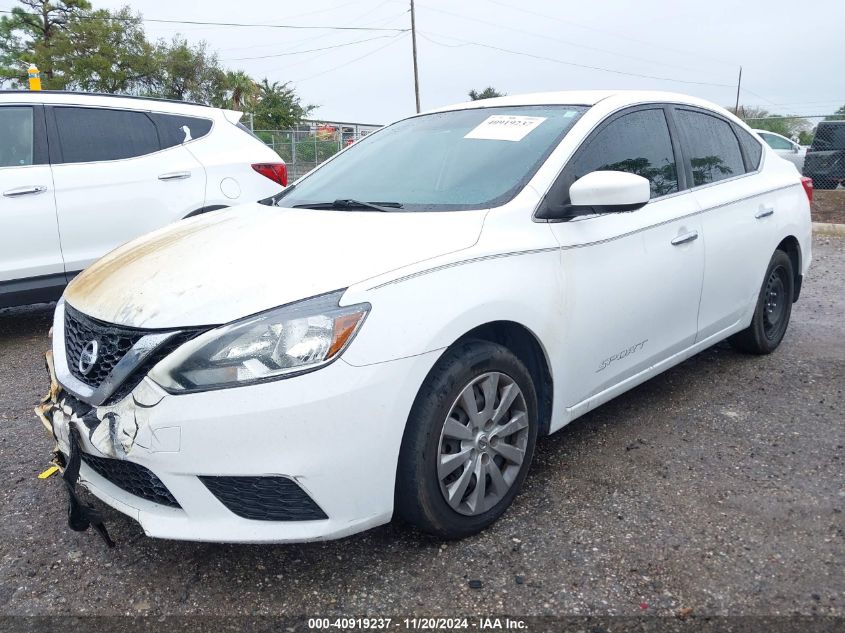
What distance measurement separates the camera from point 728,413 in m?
3.81

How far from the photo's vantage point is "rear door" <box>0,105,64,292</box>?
16.4 feet

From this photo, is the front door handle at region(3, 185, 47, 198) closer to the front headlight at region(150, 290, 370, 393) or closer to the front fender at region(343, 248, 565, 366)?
the front headlight at region(150, 290, 370, 393)

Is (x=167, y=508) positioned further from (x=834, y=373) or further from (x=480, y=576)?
(x=834, y=373)

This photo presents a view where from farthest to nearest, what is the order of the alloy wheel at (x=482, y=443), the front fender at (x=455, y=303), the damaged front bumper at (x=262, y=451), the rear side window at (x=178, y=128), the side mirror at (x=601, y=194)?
1. the rear side window at (x=178, y=128)
2. the side mirror at (x=601, y=194)
3. the alloy wheel at (x=482, y=443)
4. the front fender at (x=455, y=303)
5. the damaged front bumper at (x=262, y=451)

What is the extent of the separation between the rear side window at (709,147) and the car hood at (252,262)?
1686 millimetres

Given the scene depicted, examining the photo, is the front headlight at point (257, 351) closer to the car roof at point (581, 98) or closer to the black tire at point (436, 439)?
the black tire at point (436, 439)

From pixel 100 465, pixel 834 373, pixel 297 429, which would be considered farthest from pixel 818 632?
pixel 834 373

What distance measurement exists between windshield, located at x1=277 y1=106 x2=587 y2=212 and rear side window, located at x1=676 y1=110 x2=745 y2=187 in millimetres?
861

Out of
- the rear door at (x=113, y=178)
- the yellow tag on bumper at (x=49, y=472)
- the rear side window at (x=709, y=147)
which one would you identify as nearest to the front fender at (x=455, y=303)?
the rear side window at (x=709, y=147)

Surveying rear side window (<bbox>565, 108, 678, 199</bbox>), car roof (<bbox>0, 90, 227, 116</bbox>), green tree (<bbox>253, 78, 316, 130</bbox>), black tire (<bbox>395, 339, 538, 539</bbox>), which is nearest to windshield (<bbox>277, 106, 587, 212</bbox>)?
rear side window (<bbox>565, 108, 678, 199</bbox>)

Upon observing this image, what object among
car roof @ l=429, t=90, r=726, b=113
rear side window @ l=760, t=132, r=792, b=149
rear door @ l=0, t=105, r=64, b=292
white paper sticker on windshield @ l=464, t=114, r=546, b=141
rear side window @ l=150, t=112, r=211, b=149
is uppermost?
car roof @ l=429, t=90, r=726, b=113

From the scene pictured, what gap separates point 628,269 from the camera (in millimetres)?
3152

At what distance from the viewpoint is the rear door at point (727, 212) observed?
12.3 feet

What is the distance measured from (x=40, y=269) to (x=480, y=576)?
13.3ft
